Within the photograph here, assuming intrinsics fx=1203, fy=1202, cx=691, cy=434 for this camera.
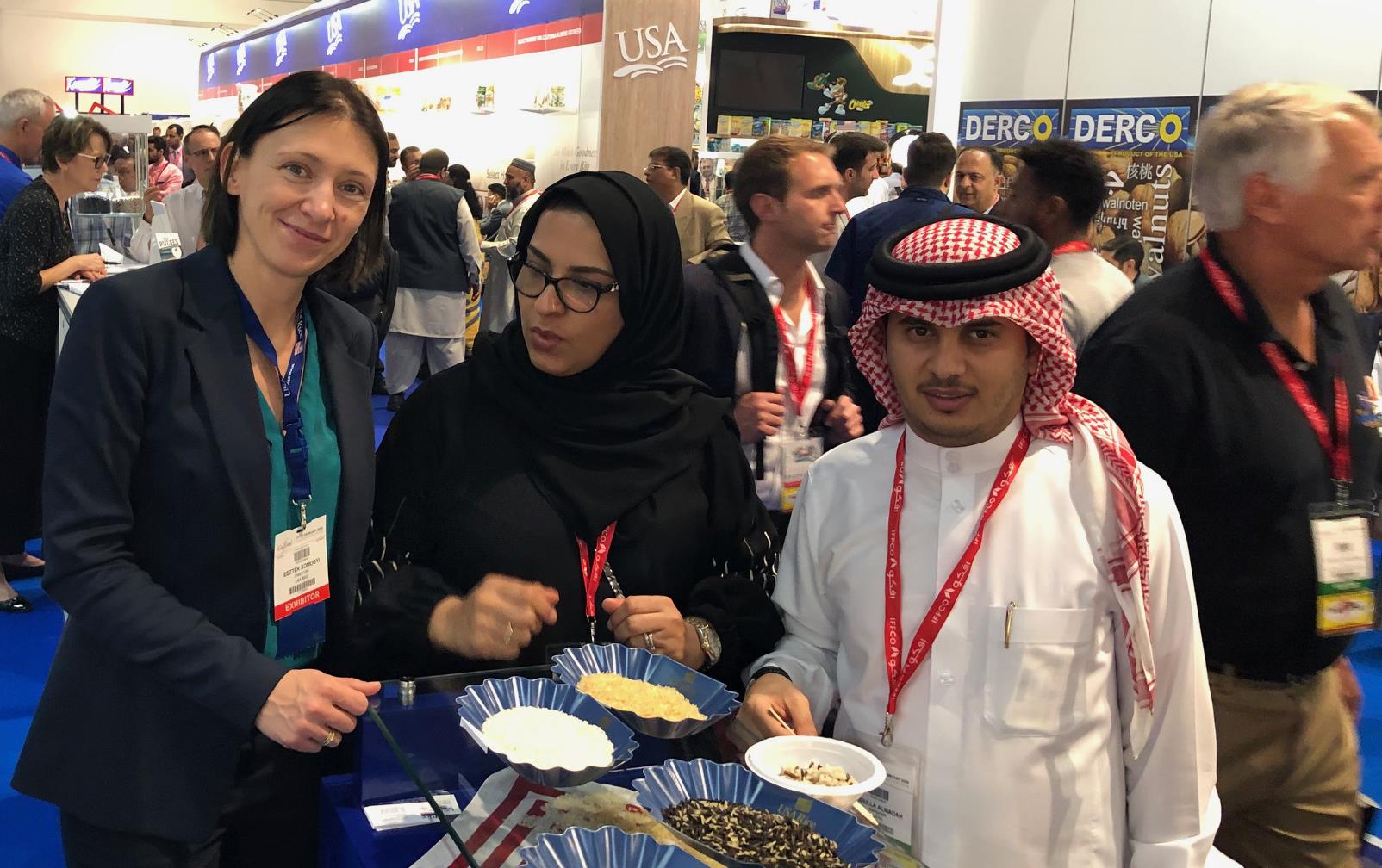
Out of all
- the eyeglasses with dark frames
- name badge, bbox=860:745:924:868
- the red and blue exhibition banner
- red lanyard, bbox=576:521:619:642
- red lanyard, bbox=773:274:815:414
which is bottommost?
name badge, bbox=860:745:924:868

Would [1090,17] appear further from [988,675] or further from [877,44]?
[877,44]

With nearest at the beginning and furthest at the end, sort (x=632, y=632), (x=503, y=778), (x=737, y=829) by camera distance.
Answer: (x=737, y=829)
(x=503, y=778)
(x=632, y=632)

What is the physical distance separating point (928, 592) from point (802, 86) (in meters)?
16.0

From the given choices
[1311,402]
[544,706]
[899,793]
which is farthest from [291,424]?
[1311,402]

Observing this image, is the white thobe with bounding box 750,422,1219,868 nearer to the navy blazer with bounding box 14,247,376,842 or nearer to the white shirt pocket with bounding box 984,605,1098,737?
the white shirt pocket with bounding box 984,605,1098,737

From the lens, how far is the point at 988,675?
5.06 ft

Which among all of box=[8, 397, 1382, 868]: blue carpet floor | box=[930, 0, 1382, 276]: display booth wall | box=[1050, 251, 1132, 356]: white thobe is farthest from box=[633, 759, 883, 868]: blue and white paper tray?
box=[930, 0, 1382, 276]: display booth wall

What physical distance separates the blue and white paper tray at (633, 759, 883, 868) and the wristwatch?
0.38 m

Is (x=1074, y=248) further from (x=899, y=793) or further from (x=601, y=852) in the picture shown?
(x=601, y=852)


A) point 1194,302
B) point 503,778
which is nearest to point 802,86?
point 1194,302

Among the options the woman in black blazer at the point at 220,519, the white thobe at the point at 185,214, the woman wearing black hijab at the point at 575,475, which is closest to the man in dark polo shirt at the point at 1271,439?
the woman wearing black hijab at the point at 575,475

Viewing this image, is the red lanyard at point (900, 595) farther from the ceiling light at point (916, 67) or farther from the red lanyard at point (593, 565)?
the ceiling light at point (916, 67)

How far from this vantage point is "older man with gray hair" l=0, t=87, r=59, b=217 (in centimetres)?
541

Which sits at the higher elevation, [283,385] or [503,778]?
[283,385]
